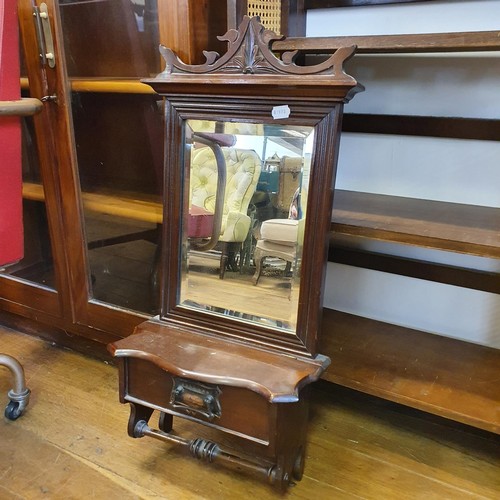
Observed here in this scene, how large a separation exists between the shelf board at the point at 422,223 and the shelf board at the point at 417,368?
0.33 metres

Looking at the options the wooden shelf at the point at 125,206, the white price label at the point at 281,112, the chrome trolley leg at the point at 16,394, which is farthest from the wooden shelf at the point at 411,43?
the chrome trolley leg at the point at 16,394

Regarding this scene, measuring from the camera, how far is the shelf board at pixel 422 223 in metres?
0.96

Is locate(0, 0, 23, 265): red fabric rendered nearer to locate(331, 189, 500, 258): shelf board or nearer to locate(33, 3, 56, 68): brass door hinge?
locate(33, 3, 56, 68): brass door hinge

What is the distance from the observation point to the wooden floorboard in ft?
3.66

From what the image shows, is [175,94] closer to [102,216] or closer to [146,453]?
[102,216]

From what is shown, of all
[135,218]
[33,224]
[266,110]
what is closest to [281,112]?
[266,110]

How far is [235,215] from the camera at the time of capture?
1.11 metres

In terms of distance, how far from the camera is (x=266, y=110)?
100 cm

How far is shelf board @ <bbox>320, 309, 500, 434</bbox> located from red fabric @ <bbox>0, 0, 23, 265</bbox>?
→ 0.78m

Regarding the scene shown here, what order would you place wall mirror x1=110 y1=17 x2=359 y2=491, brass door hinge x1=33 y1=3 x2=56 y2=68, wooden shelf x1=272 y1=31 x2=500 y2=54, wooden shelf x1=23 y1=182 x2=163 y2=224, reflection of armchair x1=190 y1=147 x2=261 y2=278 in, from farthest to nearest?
wooden shelf x1=23 y1=182 x2=163 y2=224
brass door hinge x1=33 y1=3 x2=56 y2=68
reflection of armchair x1=190 y1=147 x2=261 y2=278
wall mirror x1=110 y1=17 x2=359 y2=491
wooden shelf x1=272 y1=31 x2=500 y2=54

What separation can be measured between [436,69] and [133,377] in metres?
0.98

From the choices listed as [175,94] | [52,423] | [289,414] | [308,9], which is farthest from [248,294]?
[308,9]

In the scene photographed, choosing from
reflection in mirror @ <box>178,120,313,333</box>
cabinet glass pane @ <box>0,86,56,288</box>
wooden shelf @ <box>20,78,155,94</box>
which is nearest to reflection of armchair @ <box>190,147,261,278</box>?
reflection in mirror @ <box>178,120,313,333</box>

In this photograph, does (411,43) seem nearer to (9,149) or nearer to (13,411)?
(9,149)
